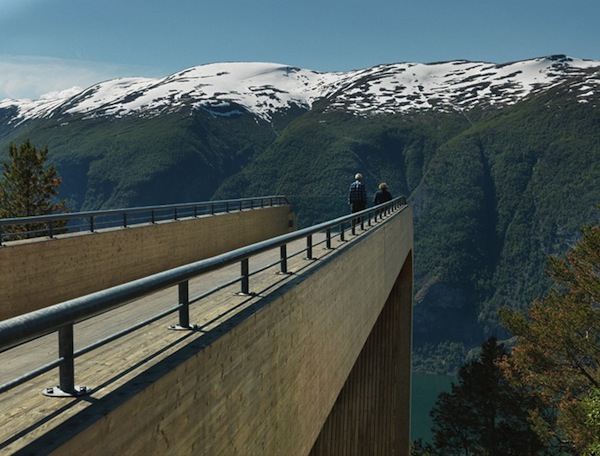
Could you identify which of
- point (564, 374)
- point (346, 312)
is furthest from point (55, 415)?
point (564, 374)

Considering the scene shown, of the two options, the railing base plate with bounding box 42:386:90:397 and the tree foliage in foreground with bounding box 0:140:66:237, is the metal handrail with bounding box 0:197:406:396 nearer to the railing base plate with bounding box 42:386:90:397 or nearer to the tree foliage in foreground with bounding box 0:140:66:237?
the railing base plate with bounding box 42:386:90:397

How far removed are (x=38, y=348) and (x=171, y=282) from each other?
12.7 ft

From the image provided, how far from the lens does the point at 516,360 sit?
27625 mm

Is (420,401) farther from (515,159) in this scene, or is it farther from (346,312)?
(346,312)

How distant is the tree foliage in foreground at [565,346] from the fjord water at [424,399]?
4885 centimetres

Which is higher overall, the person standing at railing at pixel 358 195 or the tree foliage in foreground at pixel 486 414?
the person standing at railing at pixel 358 195

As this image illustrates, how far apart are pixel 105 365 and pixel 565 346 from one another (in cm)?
2560

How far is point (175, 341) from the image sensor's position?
4.56 meters

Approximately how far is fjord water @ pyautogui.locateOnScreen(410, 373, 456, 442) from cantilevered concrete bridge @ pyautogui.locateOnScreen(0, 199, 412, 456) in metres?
67.2

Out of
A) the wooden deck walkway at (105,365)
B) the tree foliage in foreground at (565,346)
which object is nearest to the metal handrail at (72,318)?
the wooden deck walkway at (105,365)

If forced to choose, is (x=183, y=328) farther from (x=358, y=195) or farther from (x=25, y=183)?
(x=25, y=183)

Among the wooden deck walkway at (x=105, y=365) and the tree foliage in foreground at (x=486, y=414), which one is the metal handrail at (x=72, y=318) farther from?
the tree foliage in foreground at (x=486, y=414)

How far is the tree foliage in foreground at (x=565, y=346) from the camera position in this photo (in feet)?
82.2

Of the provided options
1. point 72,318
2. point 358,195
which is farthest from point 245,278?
point 358,195
